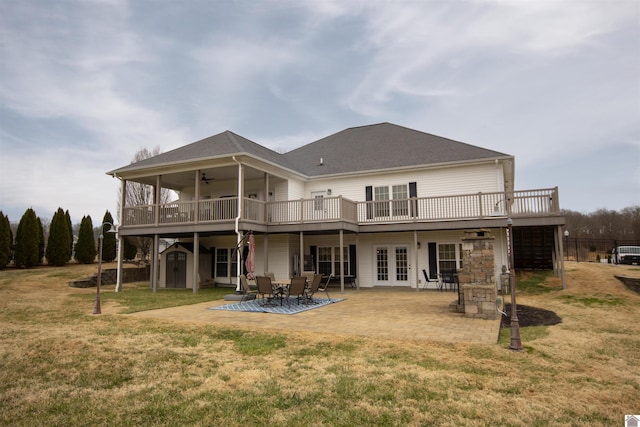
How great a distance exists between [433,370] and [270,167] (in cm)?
1356

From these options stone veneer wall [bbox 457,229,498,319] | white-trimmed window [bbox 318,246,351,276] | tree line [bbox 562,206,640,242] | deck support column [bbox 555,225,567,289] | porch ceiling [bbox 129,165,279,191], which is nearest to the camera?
stone veneer wall [bbox 457,229,498,319]

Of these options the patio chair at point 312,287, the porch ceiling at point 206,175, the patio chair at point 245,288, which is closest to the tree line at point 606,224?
the porch ceiling at point 206,175

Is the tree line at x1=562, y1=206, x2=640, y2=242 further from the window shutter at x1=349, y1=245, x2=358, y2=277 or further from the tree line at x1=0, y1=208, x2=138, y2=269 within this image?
the tree line at x1=0, y1=208, x2=138, y2=269

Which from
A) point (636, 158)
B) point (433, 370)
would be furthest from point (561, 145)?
point (433, 370)

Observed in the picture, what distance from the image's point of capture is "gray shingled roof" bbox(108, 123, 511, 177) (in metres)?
17.1

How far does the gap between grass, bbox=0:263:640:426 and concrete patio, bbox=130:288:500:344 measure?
0.59 m

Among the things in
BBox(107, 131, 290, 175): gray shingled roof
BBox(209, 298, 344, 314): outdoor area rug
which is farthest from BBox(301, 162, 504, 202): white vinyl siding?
BBox(209, 298, 344, 314): outdoor area rug

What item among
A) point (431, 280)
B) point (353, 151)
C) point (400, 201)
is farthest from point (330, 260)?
point (353, 151)

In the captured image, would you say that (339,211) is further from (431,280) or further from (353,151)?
(353,151)

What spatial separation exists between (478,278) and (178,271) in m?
15.1

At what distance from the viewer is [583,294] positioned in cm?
1290

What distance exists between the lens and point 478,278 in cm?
945

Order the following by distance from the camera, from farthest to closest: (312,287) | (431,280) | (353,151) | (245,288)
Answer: (353,151), (431,280), (245,288), (312,287)

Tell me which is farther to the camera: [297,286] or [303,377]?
[297,286]
